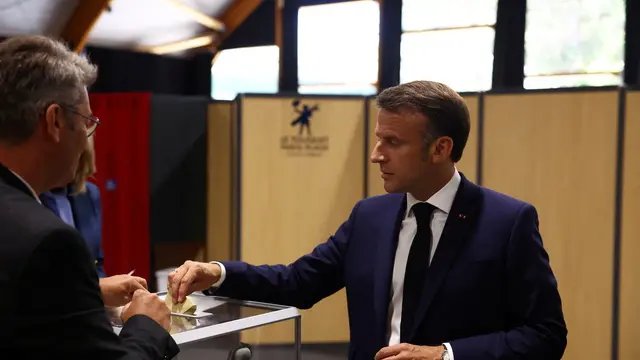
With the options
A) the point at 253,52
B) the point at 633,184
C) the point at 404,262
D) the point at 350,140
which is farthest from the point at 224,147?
the point at 253,52

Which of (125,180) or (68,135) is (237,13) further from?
(68,135)

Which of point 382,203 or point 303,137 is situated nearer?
point 382,203

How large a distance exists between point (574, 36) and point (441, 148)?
16.4 feet

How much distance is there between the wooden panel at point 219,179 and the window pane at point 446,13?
2.86 meters

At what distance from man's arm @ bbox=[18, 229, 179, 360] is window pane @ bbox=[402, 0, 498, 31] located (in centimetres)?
615

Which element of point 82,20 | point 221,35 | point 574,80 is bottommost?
point 574,80

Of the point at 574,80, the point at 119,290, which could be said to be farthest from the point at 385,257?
the point at 574,80

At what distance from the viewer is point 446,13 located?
7027mm

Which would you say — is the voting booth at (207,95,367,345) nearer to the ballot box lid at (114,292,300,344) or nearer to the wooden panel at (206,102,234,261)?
the wooden panel at (206,102,234,261)

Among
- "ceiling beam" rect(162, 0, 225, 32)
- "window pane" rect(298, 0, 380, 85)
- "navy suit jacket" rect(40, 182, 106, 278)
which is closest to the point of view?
"navy suit jacket" rect(40, 182, 106, 278)

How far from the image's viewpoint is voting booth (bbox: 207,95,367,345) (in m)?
4.94

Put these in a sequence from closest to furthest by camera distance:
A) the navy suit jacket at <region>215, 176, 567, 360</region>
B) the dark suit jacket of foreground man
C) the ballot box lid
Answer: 1. the dark suit jacket of foreground man
2. the ballot box lid
3. the navy suit jacket at <region>215, 176, 567, 360</region>

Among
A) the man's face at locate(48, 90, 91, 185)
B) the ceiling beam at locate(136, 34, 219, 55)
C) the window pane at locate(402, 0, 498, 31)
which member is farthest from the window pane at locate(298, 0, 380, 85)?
the man's face at locate(48, 90, 91, 185)

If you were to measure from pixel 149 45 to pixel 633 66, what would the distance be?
6.03 metres
